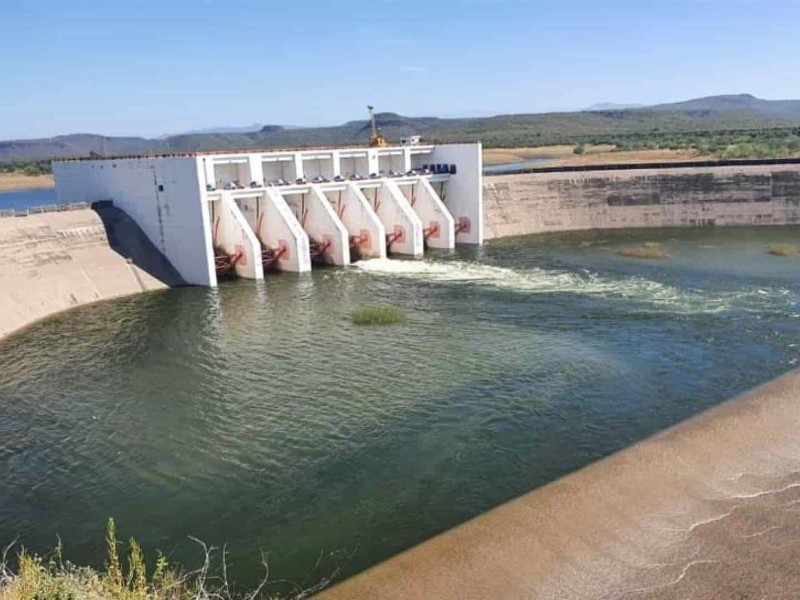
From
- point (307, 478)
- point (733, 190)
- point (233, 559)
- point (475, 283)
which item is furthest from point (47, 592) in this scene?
point (733, 190)

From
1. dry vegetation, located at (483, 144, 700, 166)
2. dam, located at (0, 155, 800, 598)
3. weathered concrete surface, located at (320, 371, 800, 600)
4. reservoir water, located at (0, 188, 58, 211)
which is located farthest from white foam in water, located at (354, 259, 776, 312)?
reservoir water, located at (0, 188, 58, 211)

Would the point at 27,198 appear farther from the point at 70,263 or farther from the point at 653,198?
the point at 653,198

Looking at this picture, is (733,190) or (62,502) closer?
(62,502)

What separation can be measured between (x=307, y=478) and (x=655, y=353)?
13.0 metres

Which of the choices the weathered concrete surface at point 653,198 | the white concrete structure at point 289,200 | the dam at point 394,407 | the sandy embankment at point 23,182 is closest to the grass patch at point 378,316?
the dam at point 394,407

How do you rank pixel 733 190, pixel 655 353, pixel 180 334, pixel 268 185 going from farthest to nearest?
pixel 733 190 < pixel 268 185 < pixel 180 334 < pixel 655 353

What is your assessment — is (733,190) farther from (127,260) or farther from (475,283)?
(127,260)

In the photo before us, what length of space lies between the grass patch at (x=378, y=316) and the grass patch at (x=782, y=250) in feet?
80.7

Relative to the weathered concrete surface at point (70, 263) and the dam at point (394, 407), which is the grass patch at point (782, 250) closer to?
the dam at point (394, 407)

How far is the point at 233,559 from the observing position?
12469 mm

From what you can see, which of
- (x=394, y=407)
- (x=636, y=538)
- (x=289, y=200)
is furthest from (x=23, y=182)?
(x=636, y=538)

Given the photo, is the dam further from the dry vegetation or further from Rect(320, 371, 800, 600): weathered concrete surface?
the dry vegetation

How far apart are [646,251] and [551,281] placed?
10.0 m

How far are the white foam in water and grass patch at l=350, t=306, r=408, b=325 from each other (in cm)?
707
